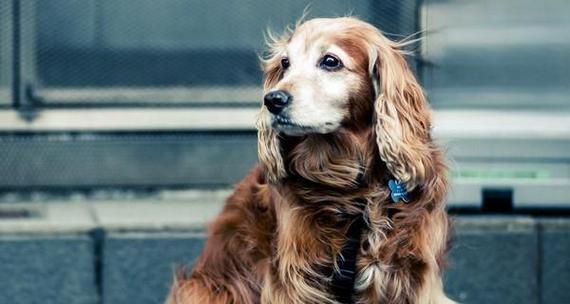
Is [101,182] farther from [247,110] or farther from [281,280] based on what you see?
[281,280]

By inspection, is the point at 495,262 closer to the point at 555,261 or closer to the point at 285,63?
the point at 555,261

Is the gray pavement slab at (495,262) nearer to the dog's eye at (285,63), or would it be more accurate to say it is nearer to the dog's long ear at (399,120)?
the dog's long ear at (399,120)

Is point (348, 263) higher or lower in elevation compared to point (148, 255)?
higher

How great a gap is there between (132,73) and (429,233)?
7.40ft

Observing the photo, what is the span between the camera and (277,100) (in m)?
4.90

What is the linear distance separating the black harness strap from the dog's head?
0.81 feet

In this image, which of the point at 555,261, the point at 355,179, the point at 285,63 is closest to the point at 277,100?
the point at 285,63

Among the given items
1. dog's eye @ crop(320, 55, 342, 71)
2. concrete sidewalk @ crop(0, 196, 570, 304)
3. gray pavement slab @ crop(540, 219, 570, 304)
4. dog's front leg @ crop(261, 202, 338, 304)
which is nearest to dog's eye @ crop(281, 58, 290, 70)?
dog's eye @ crop(320, 55, 342, 71)

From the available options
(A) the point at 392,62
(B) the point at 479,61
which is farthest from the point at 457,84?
(A) the point at 392,62

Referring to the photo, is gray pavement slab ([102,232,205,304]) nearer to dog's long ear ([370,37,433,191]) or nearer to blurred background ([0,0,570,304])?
blurred background ([0,0,570,304])

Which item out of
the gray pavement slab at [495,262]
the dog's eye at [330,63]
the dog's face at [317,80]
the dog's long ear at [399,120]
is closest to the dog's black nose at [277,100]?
the dog's face at [317,80]

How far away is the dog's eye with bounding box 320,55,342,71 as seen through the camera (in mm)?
5062

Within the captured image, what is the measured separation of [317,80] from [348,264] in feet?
2.11

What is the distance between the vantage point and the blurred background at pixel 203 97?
270 inches
